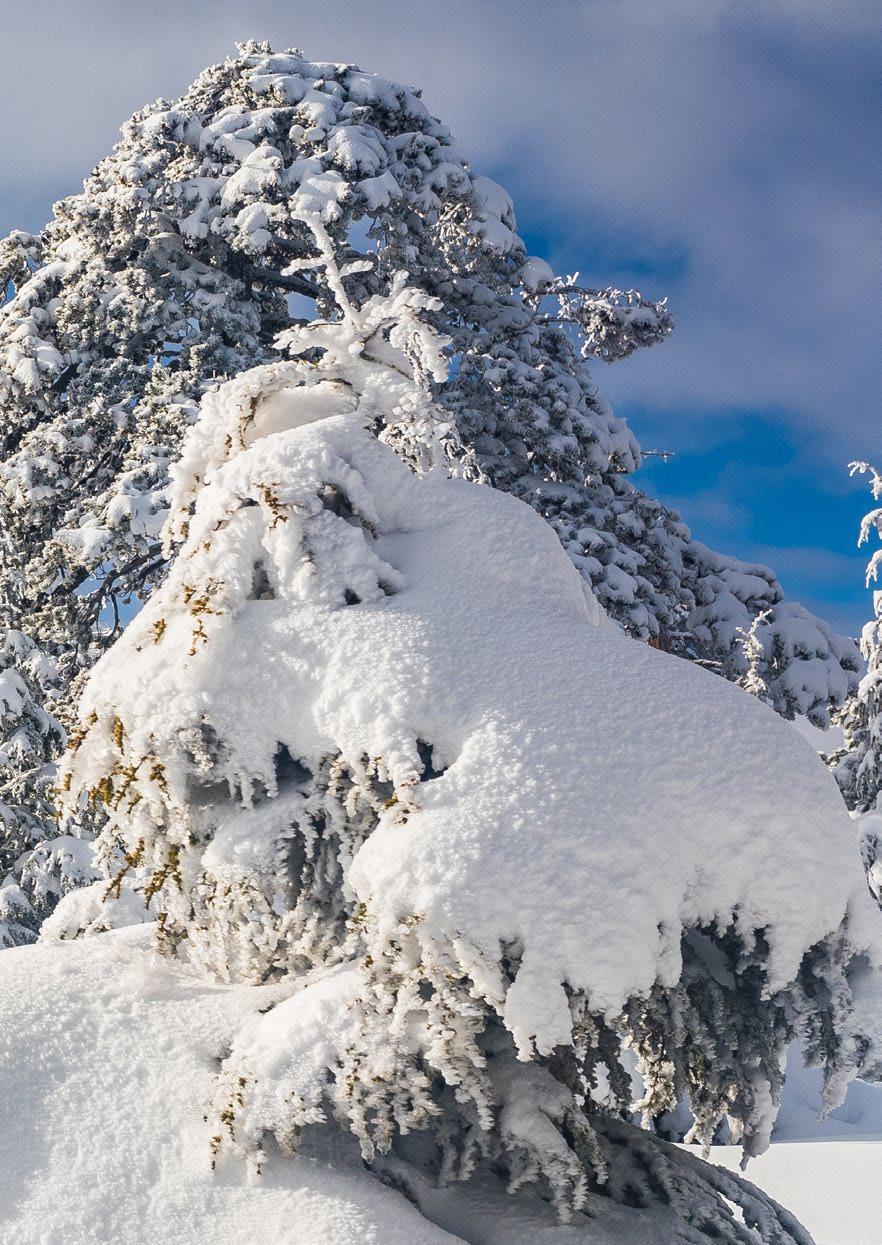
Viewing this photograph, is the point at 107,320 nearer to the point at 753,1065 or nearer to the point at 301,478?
the point at 301,478

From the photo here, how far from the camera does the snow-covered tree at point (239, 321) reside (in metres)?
12.8

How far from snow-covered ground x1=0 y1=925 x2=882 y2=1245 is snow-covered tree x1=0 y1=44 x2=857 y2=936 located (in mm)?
7842

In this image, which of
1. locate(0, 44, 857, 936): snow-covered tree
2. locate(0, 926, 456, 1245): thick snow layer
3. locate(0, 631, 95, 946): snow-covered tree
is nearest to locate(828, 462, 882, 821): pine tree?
locate(0, 44, 857, 936): snow-covered tree

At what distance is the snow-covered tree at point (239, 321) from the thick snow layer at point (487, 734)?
768cm

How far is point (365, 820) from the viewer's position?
155 inches

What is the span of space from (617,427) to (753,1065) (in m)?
12.5

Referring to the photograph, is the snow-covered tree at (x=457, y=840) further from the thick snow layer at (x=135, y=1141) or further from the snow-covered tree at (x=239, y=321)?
the snow-covered tree at (x=239, y=321)

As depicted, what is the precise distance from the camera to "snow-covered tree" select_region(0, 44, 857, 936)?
42.0 ft

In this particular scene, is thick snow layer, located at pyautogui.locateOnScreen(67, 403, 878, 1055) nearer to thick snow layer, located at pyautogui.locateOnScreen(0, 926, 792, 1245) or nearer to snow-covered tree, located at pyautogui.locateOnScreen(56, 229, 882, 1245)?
snow-covered tree, located at pyautogui.locateOnScreen(56, 229, 882, 1245)

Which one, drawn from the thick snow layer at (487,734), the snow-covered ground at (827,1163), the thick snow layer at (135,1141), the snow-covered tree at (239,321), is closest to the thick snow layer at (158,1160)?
the thick snow layer at (135,1141)

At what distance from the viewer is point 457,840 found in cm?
340

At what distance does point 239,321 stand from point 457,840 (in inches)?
437

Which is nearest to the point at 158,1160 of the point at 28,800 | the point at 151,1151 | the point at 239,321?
the point at 151,1151

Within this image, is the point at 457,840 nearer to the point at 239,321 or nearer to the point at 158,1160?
the point at 158,1160
